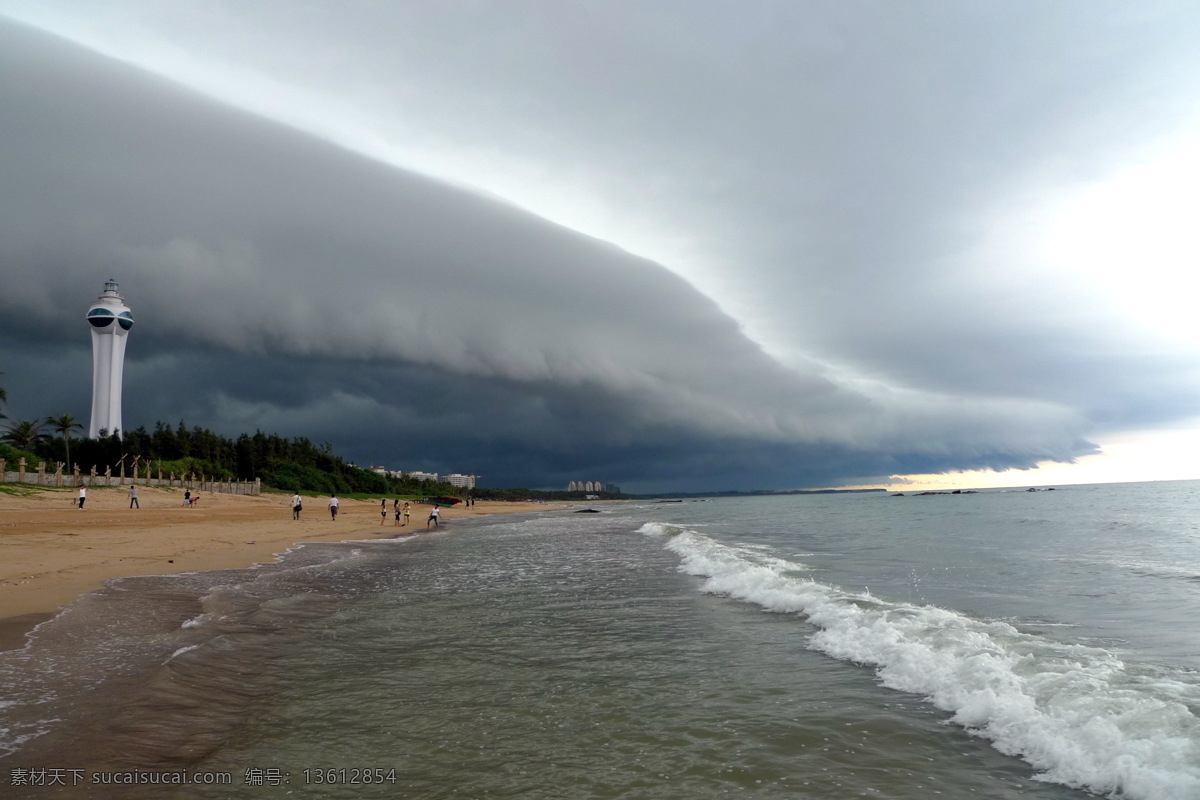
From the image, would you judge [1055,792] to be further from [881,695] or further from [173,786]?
[173,786]

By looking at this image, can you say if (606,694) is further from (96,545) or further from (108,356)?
(108,356)

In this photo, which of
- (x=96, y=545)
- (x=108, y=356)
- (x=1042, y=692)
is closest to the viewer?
(x=1042, y=692)

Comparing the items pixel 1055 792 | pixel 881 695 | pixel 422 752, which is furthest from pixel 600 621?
pixel 1055 792

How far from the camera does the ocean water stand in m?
6.21

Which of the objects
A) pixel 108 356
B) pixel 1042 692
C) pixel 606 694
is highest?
pixel 108 356

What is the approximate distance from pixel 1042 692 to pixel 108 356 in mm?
156421

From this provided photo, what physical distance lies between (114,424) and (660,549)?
131m

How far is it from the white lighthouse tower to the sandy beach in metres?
85.6

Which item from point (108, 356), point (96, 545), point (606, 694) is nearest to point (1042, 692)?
point (606, 694)

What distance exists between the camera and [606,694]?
879 centimetres

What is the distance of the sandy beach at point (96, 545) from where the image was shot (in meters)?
13.9

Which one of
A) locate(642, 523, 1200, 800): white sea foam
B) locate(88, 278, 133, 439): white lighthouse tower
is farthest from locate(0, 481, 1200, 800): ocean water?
locate(88, 278, 133, 439): white lighthouse tower

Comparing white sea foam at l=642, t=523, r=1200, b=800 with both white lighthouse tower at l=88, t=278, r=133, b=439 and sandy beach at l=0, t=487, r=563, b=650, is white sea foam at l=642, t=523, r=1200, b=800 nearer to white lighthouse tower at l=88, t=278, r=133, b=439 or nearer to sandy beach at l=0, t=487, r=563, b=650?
sandy beach at l=0, t=487, r=563, b=650

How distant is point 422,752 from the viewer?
670cm
